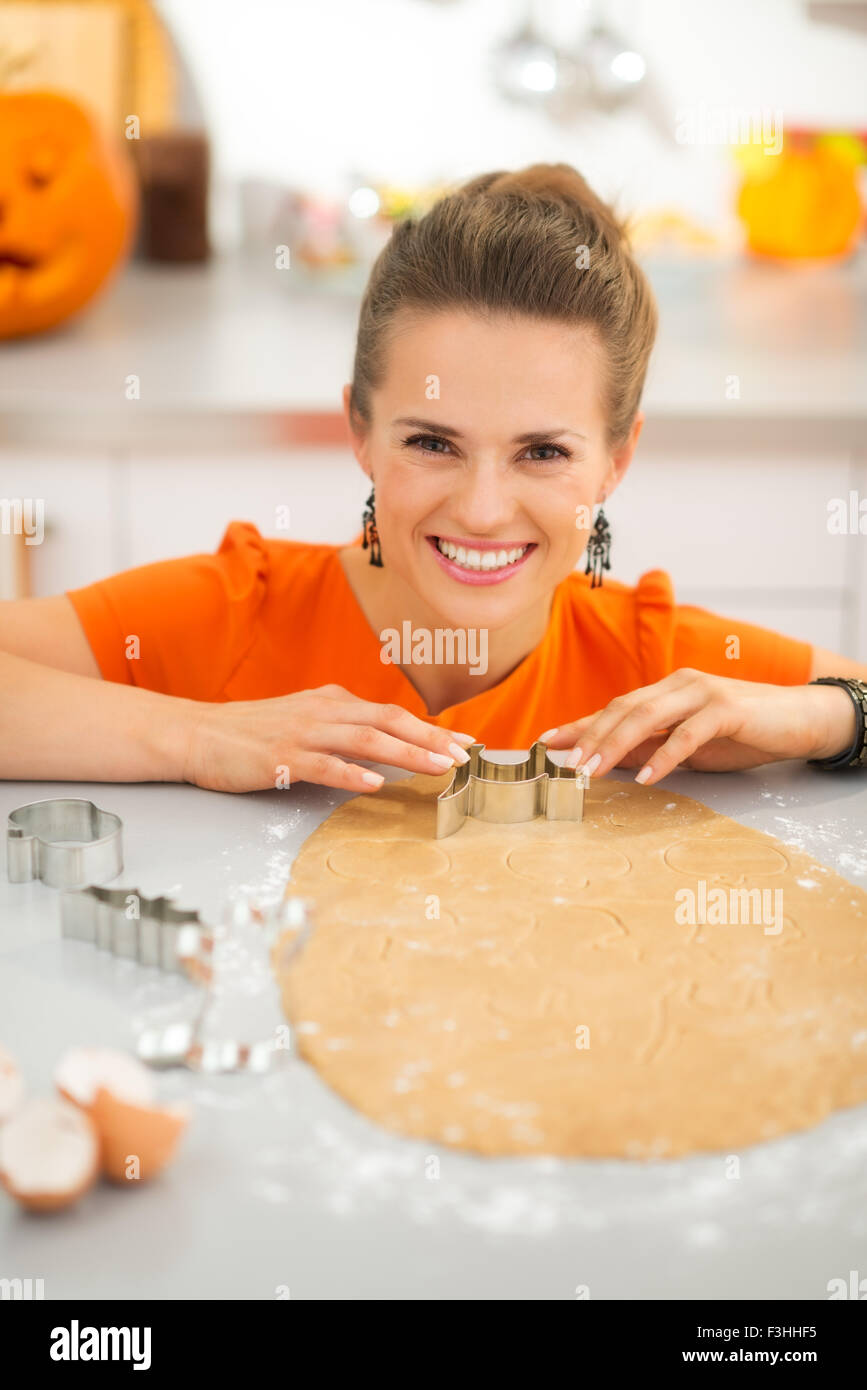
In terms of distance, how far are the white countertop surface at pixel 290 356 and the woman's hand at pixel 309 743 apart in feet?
2.80

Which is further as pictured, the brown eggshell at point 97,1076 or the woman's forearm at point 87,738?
the woman's forearm at point 87,738

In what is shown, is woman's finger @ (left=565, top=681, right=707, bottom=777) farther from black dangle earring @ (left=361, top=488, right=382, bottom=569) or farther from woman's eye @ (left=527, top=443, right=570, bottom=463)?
black dangle earring @ (left=361, top=488, right=382, bottom=569)

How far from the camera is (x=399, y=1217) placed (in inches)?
26.1

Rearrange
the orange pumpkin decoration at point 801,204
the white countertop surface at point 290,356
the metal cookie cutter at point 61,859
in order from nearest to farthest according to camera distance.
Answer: the metal cookie cutter at point 61,859, the white countertop surface at point 290,356, the orange pumpkin decoration at point 801,204

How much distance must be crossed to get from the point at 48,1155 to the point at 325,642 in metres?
0.83

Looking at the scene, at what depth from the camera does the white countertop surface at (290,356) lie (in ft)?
6.31

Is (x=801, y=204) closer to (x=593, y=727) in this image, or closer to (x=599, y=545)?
(x=599, y=545)

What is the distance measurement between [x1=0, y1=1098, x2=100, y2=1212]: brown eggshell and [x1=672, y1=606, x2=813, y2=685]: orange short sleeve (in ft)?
2.96

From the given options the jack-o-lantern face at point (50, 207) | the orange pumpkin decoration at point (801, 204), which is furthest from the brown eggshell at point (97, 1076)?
the orange pumpkin decoration at point (801, 204)

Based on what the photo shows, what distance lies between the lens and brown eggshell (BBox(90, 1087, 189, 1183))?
67 cm

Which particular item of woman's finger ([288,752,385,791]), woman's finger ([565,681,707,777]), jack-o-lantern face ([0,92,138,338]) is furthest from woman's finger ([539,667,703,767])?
jack-o-lantern face ([0,92,138,338])

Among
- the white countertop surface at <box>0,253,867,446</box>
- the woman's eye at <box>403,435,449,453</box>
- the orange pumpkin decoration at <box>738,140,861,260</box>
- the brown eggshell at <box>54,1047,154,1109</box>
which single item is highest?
the orange pumpkin decoration at <box>738,140,861,260</box>

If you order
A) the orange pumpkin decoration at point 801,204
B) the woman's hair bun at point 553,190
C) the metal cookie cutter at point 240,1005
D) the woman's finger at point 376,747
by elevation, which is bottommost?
the metal cookie cutter at point 240,1005

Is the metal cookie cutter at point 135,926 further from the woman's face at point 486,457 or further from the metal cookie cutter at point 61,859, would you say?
the woman's face at point 486,457
